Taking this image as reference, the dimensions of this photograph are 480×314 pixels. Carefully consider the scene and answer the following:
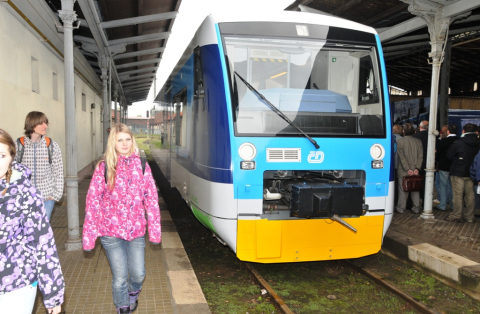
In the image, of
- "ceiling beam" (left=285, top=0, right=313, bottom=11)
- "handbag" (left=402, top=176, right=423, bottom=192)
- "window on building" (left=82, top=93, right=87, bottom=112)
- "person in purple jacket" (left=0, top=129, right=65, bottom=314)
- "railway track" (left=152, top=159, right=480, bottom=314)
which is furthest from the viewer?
"window on building" (left=82, top=93, right=87, bottom=112)

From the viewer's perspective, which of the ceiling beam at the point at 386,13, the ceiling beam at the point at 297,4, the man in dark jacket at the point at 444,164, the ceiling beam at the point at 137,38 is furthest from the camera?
the ceiling beam at the point at 137,38

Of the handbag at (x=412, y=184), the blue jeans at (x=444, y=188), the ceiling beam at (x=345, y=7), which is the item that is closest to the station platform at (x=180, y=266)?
the handbag at (x=412, y=184)

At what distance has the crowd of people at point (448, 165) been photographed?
7.39 meters

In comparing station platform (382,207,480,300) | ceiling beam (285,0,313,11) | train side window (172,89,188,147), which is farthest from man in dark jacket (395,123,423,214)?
ceiling beam (285,0,313,11)

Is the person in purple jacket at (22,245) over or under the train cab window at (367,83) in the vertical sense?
under

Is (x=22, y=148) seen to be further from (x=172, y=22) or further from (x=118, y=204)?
(x=172, y=22)

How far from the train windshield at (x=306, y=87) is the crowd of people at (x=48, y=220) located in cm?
157

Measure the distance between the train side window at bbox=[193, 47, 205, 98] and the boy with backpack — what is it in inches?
71.6

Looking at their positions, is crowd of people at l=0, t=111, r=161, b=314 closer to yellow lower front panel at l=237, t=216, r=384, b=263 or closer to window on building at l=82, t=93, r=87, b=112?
yellow lower front panel at l=237, t=216, r=384, b=263

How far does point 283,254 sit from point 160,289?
1383mm

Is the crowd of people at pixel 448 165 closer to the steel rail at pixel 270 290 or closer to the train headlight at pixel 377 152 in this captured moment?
the train headlight at pixel 377 152

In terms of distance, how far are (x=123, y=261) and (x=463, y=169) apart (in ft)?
20.9

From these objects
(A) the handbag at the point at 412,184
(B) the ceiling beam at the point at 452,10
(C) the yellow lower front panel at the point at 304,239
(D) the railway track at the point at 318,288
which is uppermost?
(B) the ceiling beam at the point at 452,10

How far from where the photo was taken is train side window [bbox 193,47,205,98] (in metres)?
5.20
